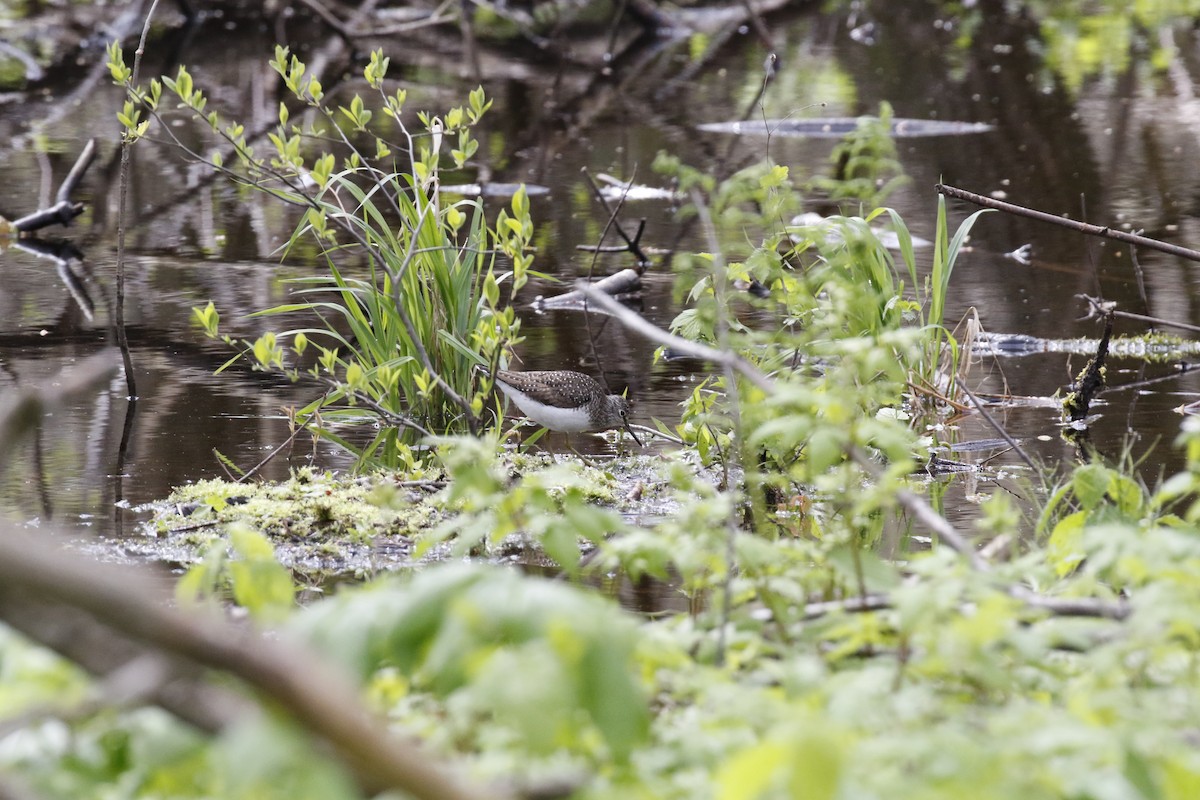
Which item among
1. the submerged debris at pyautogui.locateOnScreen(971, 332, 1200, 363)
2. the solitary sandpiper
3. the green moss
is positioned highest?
the solitary sandpiper

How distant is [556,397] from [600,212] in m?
4.51

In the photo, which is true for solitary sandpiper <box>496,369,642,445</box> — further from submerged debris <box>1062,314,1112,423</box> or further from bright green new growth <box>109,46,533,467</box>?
submerged debris <box>1062,314,1112,423</box>

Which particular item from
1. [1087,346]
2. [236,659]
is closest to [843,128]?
[1087,346]

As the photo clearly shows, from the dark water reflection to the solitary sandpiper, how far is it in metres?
0.70

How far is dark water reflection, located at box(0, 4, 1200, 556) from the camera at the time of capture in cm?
561

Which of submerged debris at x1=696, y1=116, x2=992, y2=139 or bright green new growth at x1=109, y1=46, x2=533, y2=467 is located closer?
bright green new growth at x1=109, y1=46, x2=533, y2=467

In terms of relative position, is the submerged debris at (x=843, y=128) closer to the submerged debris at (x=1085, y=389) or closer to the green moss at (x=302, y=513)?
the submerged debris at (x=1085, y=389)

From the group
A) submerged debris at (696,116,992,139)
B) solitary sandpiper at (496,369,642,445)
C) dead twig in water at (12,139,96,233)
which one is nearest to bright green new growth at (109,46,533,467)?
solitary sandpiper at (496,369,642,445)

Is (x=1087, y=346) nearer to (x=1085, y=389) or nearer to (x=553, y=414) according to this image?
(x=1085, y=389)

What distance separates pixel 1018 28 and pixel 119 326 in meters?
15.5

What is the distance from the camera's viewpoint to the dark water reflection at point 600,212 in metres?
5.61

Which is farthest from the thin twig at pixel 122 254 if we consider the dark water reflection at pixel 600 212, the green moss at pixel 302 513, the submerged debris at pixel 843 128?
the submerged debris at pixel 843 128

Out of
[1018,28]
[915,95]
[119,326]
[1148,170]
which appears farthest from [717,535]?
[1018,28]

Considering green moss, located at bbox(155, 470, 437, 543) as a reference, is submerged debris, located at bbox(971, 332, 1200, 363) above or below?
below
